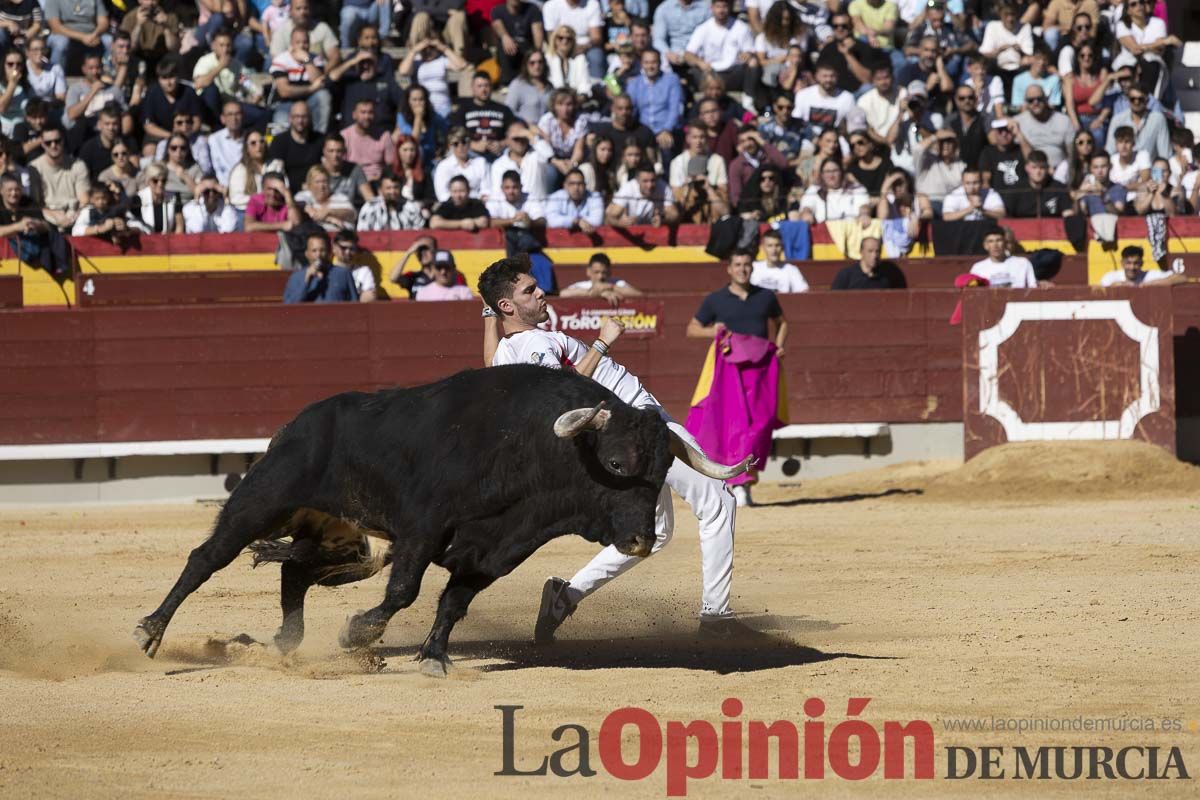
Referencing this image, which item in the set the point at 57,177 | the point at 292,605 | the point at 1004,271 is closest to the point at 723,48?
the point at 1004,271

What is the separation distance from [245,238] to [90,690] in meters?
7.75

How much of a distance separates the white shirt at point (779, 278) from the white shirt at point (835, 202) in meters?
0.68

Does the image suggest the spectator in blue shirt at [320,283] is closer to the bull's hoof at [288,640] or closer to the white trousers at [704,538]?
the bull's hoof at [288,640]

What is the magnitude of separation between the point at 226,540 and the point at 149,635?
40 centimetres

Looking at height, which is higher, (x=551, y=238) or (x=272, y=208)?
(x=272, y=208)

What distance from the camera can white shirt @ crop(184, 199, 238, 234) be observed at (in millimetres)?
13227

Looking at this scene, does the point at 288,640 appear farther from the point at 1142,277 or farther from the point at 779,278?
the point at 1142,277

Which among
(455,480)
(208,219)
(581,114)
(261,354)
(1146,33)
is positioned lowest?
(455,480)

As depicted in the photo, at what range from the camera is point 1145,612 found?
6.95 m

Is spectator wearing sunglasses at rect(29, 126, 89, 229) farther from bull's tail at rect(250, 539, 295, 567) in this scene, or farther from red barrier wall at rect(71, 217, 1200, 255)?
bull's tail at rect(250, 539, 295, 567)

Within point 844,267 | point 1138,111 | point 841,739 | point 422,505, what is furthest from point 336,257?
point 841,739

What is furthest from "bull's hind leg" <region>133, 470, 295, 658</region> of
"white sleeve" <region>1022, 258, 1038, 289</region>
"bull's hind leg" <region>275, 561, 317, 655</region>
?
"white sleeve" <region>1022, 258, 1038, 289</region>

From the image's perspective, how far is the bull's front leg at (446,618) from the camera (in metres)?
5.77

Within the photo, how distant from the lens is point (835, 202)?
13281 millimetres
